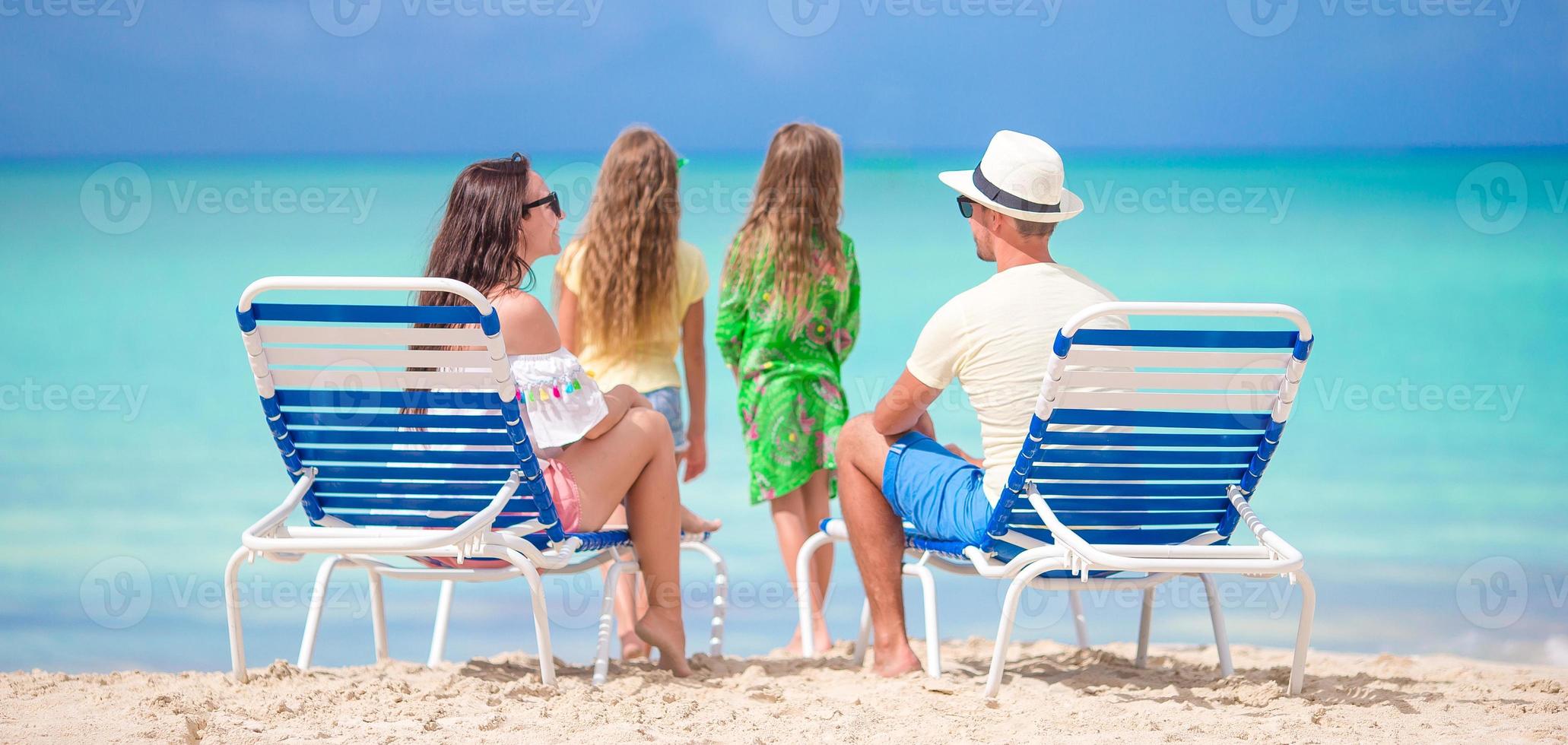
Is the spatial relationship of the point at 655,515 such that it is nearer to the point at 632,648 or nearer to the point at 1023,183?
the point at 632,648

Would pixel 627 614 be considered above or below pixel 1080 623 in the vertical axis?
below

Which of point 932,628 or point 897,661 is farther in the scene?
point 897,661

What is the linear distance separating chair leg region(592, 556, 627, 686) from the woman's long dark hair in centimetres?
78

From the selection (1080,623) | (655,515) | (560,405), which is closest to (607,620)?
(655,515)

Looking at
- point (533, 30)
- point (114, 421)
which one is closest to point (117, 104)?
point (533, 30)

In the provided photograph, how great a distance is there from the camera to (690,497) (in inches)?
307

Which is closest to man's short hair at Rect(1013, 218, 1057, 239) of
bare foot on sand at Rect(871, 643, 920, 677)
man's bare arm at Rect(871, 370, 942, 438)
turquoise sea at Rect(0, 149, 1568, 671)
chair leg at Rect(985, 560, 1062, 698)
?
turquoise sea at Rect(0, 149, 1568, 671)

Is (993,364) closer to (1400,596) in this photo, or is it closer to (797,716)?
(797,716)

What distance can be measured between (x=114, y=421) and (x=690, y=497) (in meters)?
4.29

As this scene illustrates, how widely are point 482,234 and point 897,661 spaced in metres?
1.56

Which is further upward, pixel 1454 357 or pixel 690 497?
pixel 1454 357

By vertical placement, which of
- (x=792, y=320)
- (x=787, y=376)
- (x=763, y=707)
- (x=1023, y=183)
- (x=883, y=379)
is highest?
(x=883, y=379)

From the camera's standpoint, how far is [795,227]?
15.2ft

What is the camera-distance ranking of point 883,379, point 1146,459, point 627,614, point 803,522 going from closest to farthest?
point 1146,459 < point 627,614 < point 803,522 < point 883,379
